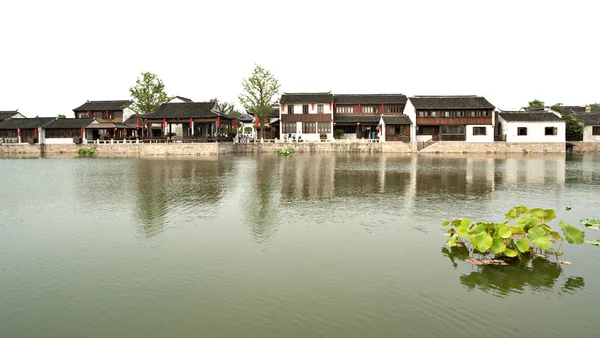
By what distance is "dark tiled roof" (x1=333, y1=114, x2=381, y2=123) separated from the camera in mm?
58209

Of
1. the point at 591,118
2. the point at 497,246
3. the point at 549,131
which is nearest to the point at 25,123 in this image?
the point at 497,246

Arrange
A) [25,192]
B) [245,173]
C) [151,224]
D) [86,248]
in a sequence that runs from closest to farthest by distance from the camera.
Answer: [86,248]
[151,224]
[25,192]
[245,173]

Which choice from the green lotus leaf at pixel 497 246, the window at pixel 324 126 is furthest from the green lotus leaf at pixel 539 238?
the window at pixel 324 126

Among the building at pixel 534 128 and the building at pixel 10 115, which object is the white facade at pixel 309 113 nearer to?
the building at pixel 534 128

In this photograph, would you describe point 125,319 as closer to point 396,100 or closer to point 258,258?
point 258,258

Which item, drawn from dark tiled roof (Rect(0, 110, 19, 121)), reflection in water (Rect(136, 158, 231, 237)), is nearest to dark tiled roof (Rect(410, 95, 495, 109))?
reflection in water (Rect(136, 158, 231, 237))

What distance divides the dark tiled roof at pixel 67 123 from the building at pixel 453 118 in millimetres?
45007

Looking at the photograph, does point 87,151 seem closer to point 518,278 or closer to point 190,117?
point 190,117

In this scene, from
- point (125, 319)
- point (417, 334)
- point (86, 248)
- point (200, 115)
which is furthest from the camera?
point (200, 115)

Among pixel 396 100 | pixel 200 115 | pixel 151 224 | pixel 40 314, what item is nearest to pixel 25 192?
pixel 151 224

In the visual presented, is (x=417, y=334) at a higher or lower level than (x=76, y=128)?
lower

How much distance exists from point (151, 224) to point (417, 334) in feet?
32.4

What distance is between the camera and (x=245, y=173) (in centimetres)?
2911

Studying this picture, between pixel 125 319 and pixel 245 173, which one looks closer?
pixel 125 319
